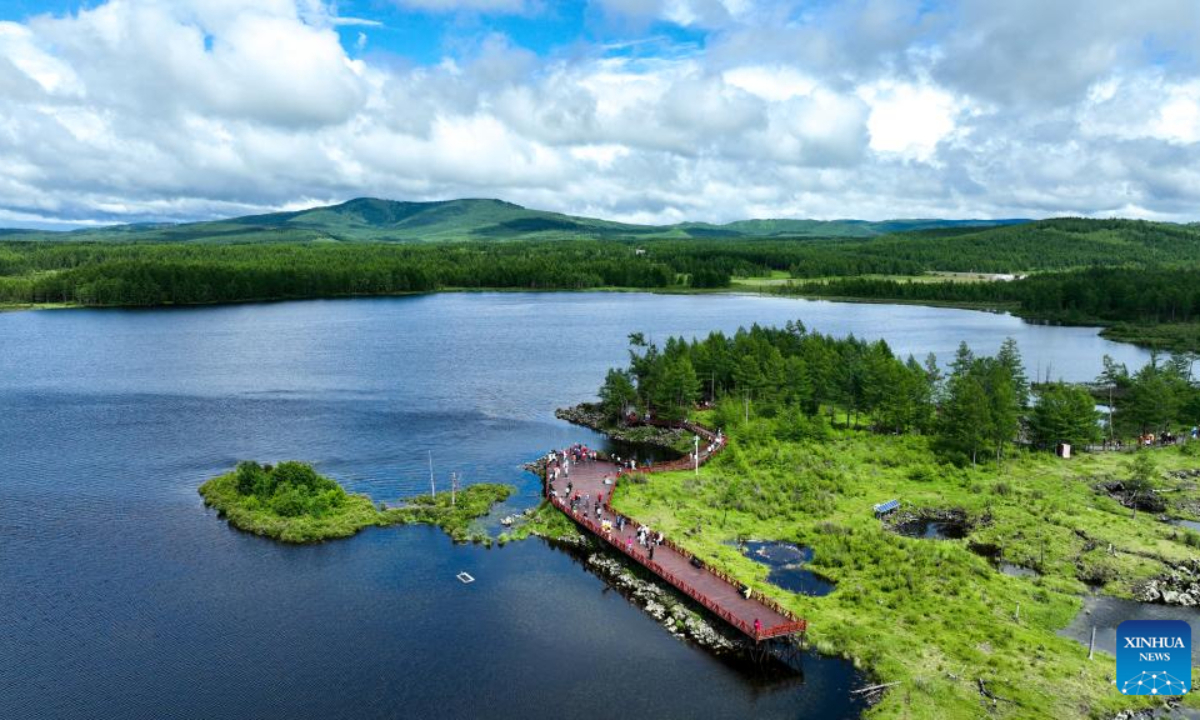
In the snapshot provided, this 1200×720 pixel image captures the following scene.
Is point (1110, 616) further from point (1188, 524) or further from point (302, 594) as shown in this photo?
point (302, 594)

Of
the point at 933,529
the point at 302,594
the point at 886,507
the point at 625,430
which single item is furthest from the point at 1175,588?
the point at 302,594

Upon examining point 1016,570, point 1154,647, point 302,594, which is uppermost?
point 1154,647

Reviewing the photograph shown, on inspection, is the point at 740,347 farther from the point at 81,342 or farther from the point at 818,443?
the point at 81,342

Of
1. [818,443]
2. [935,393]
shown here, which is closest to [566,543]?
[818,443]

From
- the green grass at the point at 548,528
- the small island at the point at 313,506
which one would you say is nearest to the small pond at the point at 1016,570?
the green grass at the point at 548,528

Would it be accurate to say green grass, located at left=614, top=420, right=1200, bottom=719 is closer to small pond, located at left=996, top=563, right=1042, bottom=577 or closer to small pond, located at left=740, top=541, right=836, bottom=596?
small pond, located at left=996, top=563, right=1042, bottom=577

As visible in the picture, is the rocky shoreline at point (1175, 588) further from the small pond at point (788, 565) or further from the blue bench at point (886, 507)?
the small pond at point (788, 565)
